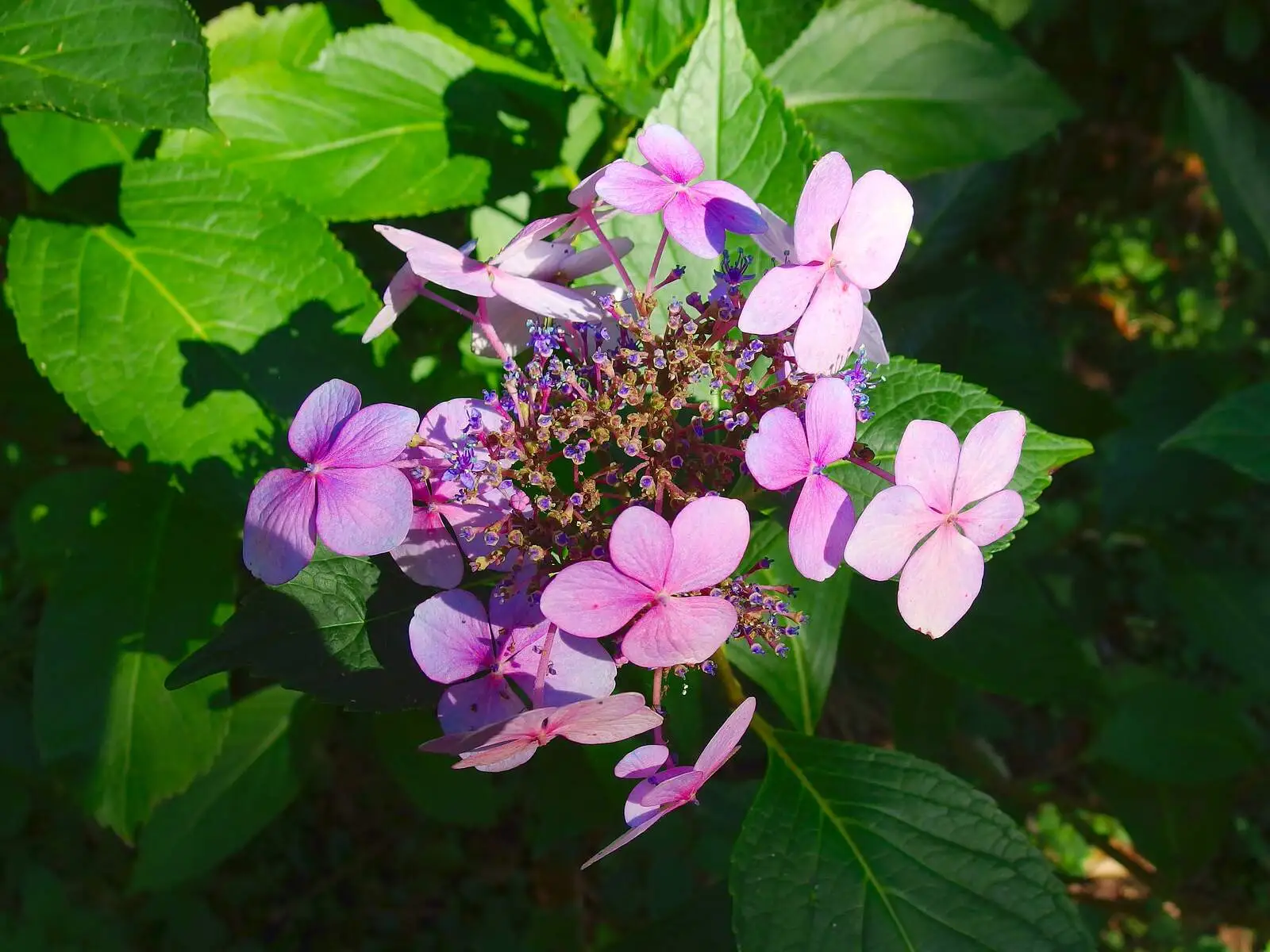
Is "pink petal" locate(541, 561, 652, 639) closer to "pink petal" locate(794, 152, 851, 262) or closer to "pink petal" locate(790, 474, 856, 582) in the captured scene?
"pink petal" locate(790, 474, 856, 582)

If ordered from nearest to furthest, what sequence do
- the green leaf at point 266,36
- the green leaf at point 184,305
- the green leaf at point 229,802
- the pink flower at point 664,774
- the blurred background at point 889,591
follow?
the pink flower at point 664,774 < the green leaf at point 184,305 < the blurred background at point 889,591 < the green leaf at point 266,36 < the green leaf at point 229,802

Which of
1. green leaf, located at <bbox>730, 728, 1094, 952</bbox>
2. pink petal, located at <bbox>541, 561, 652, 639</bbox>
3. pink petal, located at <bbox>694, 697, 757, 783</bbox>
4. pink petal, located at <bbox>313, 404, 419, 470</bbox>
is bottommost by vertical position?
green leaf, located at <bbox>730, 728, 1094, 952</bbox>

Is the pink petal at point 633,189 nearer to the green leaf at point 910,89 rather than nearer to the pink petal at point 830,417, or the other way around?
the pink petal at point 830,417

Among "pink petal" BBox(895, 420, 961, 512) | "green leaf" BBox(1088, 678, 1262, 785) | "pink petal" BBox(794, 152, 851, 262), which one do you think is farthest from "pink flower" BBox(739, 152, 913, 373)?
"green leaf" BBox(1088, 678, 1262, 785)

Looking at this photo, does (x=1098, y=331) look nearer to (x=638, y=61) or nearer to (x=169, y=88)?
(x=638, y=61)

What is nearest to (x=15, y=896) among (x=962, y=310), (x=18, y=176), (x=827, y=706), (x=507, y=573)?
(x=18, y=176)

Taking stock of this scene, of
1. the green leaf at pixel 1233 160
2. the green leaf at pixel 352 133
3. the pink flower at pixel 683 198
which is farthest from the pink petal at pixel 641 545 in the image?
the green leaf at pixel 1233 160
